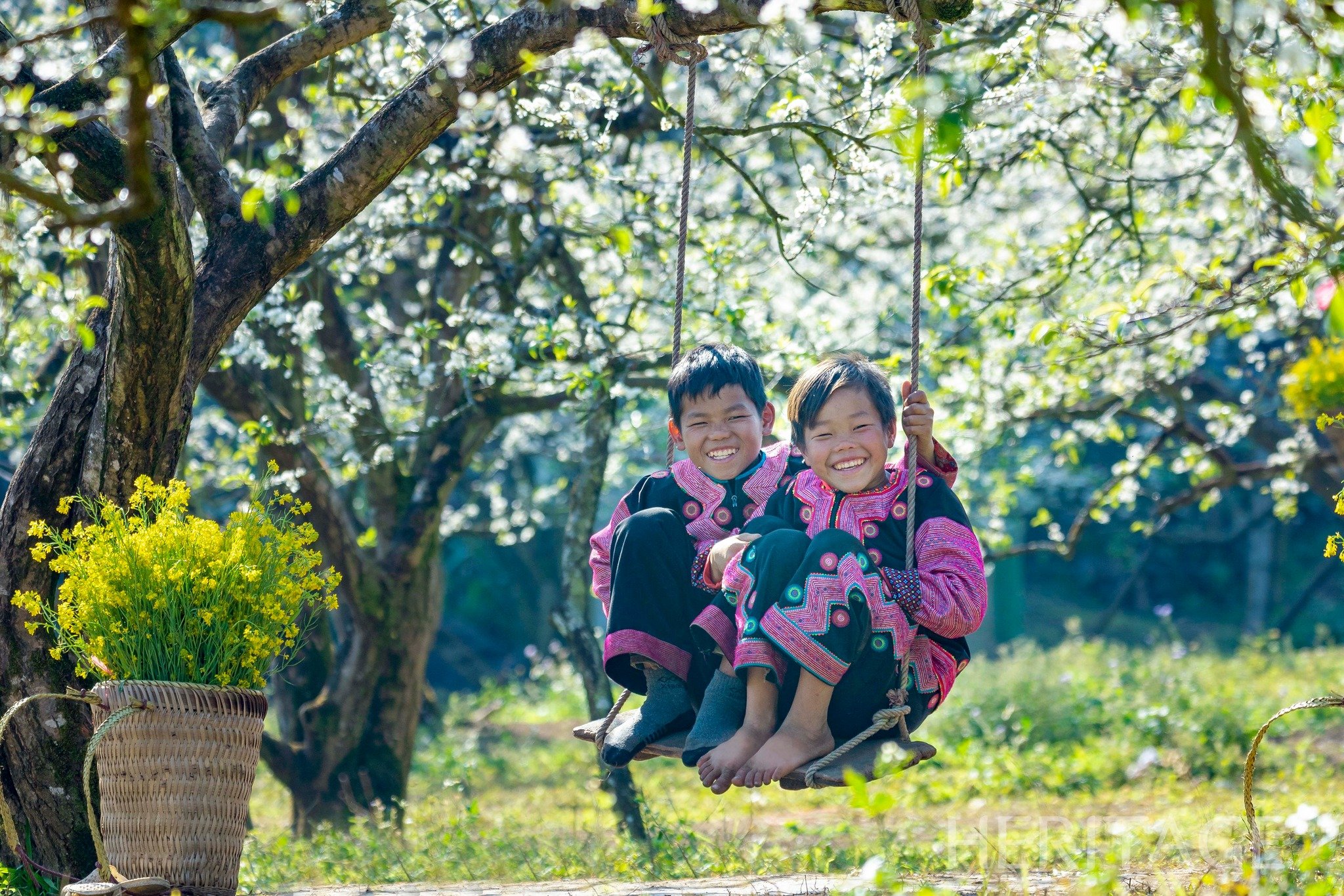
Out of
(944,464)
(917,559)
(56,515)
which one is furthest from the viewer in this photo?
(944,464)

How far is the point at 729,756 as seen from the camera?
333cm

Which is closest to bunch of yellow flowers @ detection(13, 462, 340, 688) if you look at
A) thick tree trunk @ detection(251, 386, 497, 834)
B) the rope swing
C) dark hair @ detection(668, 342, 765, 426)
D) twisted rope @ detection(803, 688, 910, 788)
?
the rope swing

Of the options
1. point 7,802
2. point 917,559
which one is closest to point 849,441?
point 917,559

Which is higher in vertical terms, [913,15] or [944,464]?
[913,15]

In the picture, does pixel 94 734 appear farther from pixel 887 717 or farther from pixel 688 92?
pixel 688 92

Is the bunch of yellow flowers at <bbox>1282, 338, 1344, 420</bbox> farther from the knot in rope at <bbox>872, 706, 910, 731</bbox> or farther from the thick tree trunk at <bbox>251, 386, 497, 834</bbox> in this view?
the thick tree trunk at <bbox>251, 386, 497, 834</bbox>

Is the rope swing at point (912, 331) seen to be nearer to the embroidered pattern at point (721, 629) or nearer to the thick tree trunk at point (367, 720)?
the embroidered pattern at point (721, 629)

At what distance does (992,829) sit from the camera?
636cm

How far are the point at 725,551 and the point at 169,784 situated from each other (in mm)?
1547

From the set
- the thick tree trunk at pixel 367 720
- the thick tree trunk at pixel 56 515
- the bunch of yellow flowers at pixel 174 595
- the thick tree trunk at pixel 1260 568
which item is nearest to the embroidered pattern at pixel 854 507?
the bunch of yellow flowers at pixel 174 595

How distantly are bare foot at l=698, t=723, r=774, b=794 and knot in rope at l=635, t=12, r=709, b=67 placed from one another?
189 cm

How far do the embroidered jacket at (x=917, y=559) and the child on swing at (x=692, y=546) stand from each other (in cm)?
11

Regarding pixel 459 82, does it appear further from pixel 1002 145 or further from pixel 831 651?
pixel 1002 145

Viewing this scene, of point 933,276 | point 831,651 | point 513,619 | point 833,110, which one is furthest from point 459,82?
point 513,619
